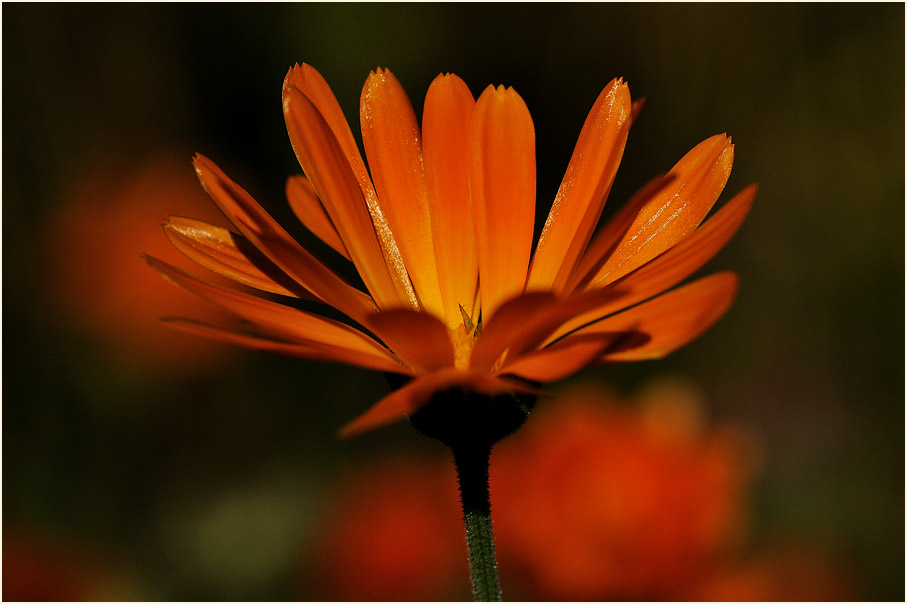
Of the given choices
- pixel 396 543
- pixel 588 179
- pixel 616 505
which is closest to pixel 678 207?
pixel 588 179

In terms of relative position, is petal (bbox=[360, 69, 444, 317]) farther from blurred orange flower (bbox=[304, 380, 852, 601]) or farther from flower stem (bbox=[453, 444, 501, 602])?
blurred orange flower (bbox=[304, 380, 852, 601])

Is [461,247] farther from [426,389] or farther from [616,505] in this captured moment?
[616,505]

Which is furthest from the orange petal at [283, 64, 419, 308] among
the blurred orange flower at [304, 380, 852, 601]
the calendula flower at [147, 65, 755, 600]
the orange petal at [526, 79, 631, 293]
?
the blurred orange flower at [304, 380, 852, 601]

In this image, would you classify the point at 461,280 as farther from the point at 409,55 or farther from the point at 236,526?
the point at 409,55

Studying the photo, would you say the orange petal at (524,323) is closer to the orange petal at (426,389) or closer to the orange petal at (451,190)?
the orange petal at (426,389)

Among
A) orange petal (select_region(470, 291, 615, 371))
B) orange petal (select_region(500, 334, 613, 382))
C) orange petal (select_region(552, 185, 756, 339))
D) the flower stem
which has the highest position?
orange petal (select_region(552, 185, 756, 339))

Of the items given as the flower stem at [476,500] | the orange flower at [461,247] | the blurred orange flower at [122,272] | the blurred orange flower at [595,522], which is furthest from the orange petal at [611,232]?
the blurred orange flower at [122,272]
